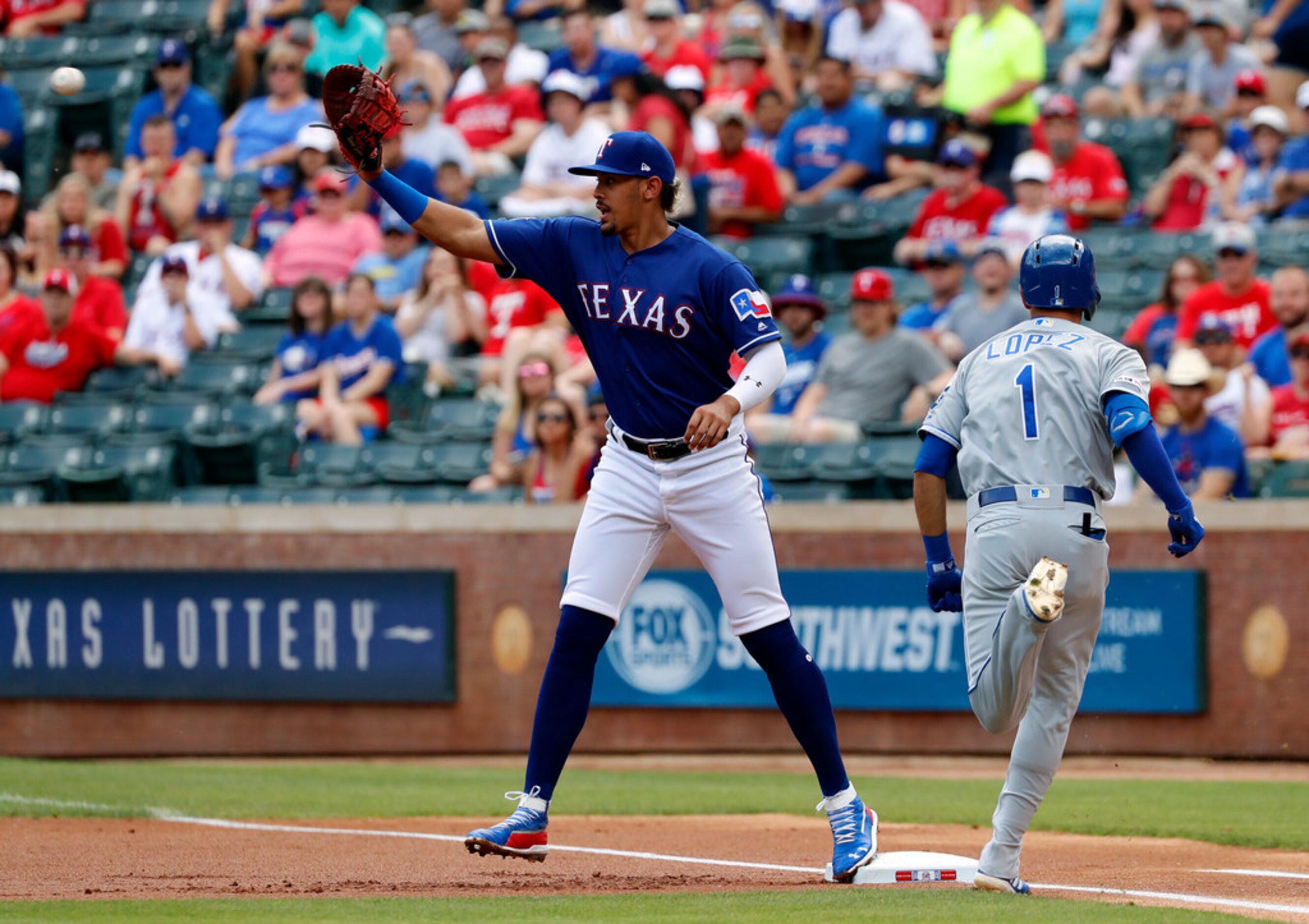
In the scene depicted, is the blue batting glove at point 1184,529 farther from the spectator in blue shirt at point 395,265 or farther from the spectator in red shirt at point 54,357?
the spectator in red shirt at point 54,357

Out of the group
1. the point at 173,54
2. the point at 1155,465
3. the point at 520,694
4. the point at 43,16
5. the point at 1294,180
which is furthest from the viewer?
the point at 43,16

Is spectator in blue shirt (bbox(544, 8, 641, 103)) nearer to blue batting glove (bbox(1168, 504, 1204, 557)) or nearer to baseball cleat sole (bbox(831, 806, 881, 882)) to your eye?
baseball cleat sole (bbox(831, 806, 881, 882))

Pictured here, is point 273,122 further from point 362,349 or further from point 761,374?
point 761,374

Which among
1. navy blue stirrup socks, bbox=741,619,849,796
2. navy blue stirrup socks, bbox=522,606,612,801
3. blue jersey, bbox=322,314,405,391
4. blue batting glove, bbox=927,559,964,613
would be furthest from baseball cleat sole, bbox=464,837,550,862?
blue jersey, bbox=322,314,405,391

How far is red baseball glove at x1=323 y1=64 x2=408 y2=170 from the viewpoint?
17.9 ft

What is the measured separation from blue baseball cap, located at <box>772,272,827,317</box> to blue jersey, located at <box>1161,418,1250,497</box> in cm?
243

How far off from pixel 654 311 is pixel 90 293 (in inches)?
345

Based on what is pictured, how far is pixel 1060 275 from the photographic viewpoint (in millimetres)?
5160

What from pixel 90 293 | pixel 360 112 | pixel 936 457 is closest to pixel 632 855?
pixel 936 457

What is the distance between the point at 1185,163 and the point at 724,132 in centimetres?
304

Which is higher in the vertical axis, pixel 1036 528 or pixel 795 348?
pixel 795 348

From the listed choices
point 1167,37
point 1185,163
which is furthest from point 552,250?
point 1167,37

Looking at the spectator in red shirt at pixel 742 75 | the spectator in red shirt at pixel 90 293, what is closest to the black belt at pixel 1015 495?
the spectator in red shirt at pixel 742 75

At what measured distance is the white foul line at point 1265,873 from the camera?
220 inches
